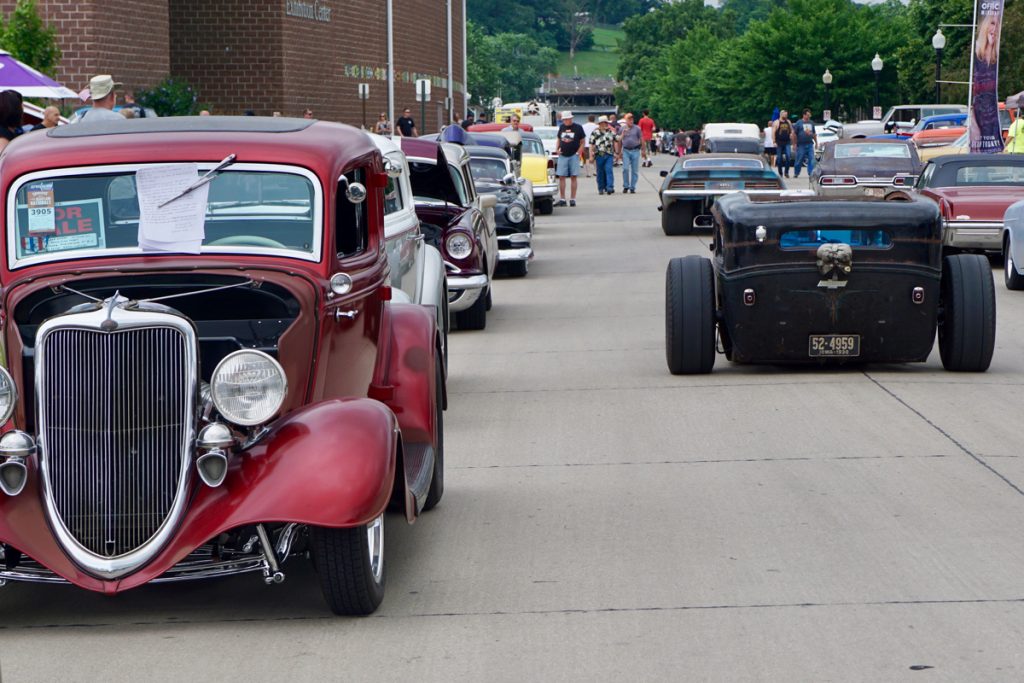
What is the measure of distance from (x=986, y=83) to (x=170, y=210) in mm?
26580

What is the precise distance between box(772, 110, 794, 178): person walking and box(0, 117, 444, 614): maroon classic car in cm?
3773

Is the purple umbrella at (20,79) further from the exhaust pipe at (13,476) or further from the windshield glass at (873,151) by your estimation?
the windshield glass at (873,151)

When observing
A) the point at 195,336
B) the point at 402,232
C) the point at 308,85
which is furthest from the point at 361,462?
the point at 308,85

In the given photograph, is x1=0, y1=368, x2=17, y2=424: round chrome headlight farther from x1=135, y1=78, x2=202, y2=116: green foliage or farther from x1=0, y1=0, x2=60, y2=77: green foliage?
x1=135, y1=78, x2=202, y2=116: green foliage

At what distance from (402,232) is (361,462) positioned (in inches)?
199

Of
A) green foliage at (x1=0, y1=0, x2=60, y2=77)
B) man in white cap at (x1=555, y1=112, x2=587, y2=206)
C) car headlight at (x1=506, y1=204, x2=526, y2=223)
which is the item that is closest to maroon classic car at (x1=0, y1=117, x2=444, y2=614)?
car headlight at (x1=506, y1=204, x2=526, y2=223)

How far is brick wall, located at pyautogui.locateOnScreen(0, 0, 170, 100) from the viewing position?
3012 centimetres

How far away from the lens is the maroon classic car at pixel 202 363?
17.4ft

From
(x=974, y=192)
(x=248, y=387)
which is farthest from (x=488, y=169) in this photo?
(x=248, y=387)

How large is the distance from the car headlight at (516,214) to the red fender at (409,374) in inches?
428

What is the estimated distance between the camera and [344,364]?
6391 millimetres

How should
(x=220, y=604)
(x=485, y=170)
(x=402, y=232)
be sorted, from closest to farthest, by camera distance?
(x=220, y=604), (x=402, y=232), (x=485, y=170)

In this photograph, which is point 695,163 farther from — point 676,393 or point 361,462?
point 361,462

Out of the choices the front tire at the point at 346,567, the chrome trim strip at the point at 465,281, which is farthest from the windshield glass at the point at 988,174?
the front tire at the point at 346,567
